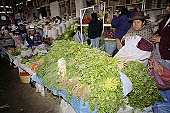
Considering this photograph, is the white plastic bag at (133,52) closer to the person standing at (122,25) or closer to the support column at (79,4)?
the person standing at (122,25)

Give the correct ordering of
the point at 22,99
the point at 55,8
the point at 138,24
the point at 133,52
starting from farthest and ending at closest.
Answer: the point at 55,8 < the point at 22,99 < the point at 138,24 < the point at 133,52

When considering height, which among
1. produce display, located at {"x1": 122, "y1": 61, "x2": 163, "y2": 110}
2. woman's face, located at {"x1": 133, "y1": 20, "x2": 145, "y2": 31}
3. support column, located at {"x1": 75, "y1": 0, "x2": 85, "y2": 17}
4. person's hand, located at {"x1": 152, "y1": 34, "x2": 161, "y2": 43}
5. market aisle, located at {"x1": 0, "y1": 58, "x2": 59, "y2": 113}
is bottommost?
market aisle, located at {"x1": 0, "y1": 58, "x2": 59, "y2": 113}

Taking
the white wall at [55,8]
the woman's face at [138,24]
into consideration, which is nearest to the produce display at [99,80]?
the woman's face at [138,24]

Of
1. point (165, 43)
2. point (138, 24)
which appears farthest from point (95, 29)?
→ point (165, 43)

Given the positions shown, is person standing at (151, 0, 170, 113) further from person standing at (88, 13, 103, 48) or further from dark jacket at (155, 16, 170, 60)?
person standing at (88, 13, 103, 48)

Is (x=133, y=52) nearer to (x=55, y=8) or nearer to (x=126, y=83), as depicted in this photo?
(x=126, y=83)

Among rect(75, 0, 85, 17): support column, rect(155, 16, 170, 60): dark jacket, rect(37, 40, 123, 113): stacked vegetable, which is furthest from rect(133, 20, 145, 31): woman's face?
rect(75, 0, 85, 17): support column

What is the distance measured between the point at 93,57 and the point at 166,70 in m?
1.32

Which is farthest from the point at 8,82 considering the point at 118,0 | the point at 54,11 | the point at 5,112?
the point at 54,11

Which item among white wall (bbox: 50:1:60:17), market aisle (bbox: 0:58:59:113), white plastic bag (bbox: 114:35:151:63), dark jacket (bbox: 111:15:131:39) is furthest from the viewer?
white wall (bbox: 50:1:60:17)

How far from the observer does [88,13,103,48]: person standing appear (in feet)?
16.6

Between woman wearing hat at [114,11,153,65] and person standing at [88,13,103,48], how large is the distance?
257cm

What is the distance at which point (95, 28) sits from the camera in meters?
5.12

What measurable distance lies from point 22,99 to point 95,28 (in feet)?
10.1
